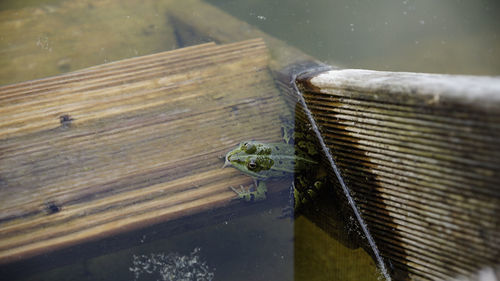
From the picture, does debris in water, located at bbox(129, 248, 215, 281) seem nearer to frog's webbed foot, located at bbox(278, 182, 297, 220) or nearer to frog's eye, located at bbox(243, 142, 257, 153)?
frog's webbed foot, located at bbox(278, 182, 297, 220)

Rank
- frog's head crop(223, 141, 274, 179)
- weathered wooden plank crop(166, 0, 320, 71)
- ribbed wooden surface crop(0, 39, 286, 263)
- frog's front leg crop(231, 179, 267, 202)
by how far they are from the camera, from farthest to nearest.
Result: weathered wooden plank crop(166, 0, 320, 71) < frog's head crop(223, 141, 274, 179) < frog's front leg crop(231, 179, 267, 202) < ribbed wooden surface crop(0, 39, 286, 263)

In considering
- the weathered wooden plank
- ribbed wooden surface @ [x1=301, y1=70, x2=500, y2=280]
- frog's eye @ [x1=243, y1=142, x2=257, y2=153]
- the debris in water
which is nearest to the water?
ribbed wooden surface @ [x1=301, y1=70, x2=500, y2=280]

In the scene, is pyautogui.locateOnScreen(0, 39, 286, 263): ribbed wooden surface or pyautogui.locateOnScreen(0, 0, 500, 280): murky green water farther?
pyautogui.locateOnScreen(0, 0, 500, 280): murky green water

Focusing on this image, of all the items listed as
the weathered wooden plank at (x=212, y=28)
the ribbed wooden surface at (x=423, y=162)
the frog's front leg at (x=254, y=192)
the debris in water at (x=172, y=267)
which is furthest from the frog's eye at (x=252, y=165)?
the weathered wooden plank at (x=212, y=28)

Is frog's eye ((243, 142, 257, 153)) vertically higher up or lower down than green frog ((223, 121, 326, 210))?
higher up

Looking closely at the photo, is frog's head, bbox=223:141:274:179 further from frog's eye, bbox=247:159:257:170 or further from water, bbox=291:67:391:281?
water, bbox=291:67:391:281

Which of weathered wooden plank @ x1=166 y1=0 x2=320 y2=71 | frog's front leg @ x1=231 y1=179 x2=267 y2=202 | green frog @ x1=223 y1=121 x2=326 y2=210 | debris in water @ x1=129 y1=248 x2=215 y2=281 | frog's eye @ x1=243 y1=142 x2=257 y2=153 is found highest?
weathered wooden plank @ x1=166 y1=0 x2=320 y2=71

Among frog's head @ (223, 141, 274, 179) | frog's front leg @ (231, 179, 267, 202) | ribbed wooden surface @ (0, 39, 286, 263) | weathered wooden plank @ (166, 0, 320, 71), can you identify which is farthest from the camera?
weathered wooden plank @ (166, 0, 320, 71)
